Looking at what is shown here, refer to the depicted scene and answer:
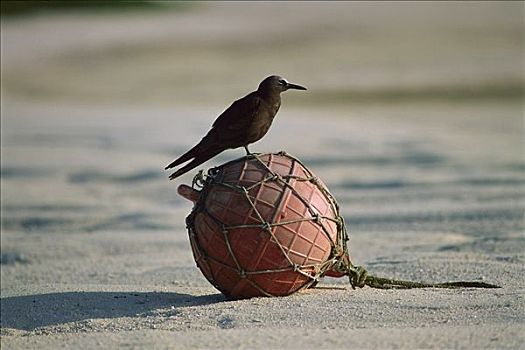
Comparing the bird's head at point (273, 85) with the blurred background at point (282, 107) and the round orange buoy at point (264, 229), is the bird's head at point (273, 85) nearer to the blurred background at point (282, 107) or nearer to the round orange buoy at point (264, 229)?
the round orange buoy at point (264, 229)

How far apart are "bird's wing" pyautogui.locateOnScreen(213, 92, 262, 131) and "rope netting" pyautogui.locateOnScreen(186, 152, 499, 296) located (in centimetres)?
19

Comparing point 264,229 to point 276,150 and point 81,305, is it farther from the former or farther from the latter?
point 276,150

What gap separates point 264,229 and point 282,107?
17632mm

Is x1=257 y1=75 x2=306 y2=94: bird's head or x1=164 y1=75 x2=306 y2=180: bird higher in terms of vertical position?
x1=257 y1=75 x2=306 y2=94: bird's head

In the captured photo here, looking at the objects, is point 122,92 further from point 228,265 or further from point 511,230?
point 228,265

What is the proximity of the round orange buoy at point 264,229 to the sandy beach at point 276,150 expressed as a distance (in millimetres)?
154

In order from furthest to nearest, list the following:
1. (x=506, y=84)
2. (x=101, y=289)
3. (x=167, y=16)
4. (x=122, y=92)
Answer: (x=167, y=16) → (x=122, y=92) → (x=506, y=84) → (x=101, y=289)

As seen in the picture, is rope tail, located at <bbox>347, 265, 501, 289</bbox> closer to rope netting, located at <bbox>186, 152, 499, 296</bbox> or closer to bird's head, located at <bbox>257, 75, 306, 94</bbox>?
rope netting, located at <bbox>186, 152, 499, 296</bbox>


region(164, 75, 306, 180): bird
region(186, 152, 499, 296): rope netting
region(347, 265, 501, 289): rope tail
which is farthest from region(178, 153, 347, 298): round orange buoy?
region(347, 265, 501, 289): rope tail

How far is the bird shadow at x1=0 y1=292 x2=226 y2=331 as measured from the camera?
607 centimetres

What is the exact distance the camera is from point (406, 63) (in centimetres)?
3216

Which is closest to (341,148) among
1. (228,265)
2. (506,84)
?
(228,265)

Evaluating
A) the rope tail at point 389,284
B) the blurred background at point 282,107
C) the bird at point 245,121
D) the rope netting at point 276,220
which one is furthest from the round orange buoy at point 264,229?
the blurred background at point 282,107

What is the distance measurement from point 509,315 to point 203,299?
181 centimetres
